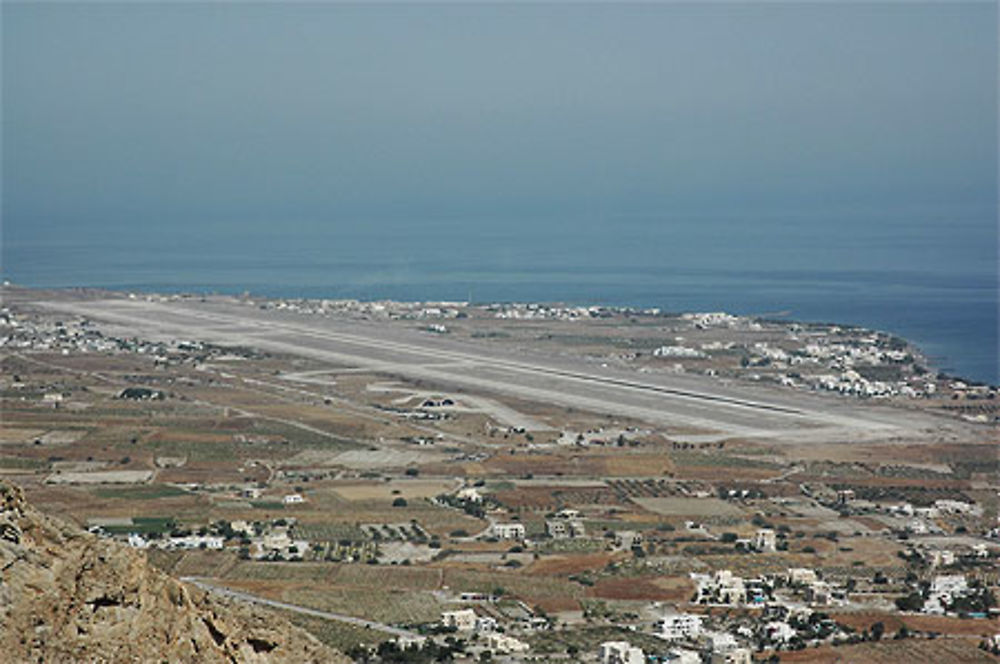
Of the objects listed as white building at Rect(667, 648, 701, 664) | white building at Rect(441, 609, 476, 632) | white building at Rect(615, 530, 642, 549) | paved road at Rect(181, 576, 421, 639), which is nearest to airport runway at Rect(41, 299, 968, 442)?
white building at Rect(615, 530, 642, 549)

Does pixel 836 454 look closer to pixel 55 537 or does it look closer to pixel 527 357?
pixel 527 357

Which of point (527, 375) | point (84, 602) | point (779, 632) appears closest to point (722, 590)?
point (779, 632)

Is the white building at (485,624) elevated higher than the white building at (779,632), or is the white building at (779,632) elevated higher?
the white building at (779,632)

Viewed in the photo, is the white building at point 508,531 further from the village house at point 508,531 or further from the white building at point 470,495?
the white building at point 470,495

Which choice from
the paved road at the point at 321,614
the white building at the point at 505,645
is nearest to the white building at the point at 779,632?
the white building at the point at 505,645

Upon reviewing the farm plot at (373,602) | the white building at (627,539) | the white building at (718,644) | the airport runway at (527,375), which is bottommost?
the farm plot at (373,602)
